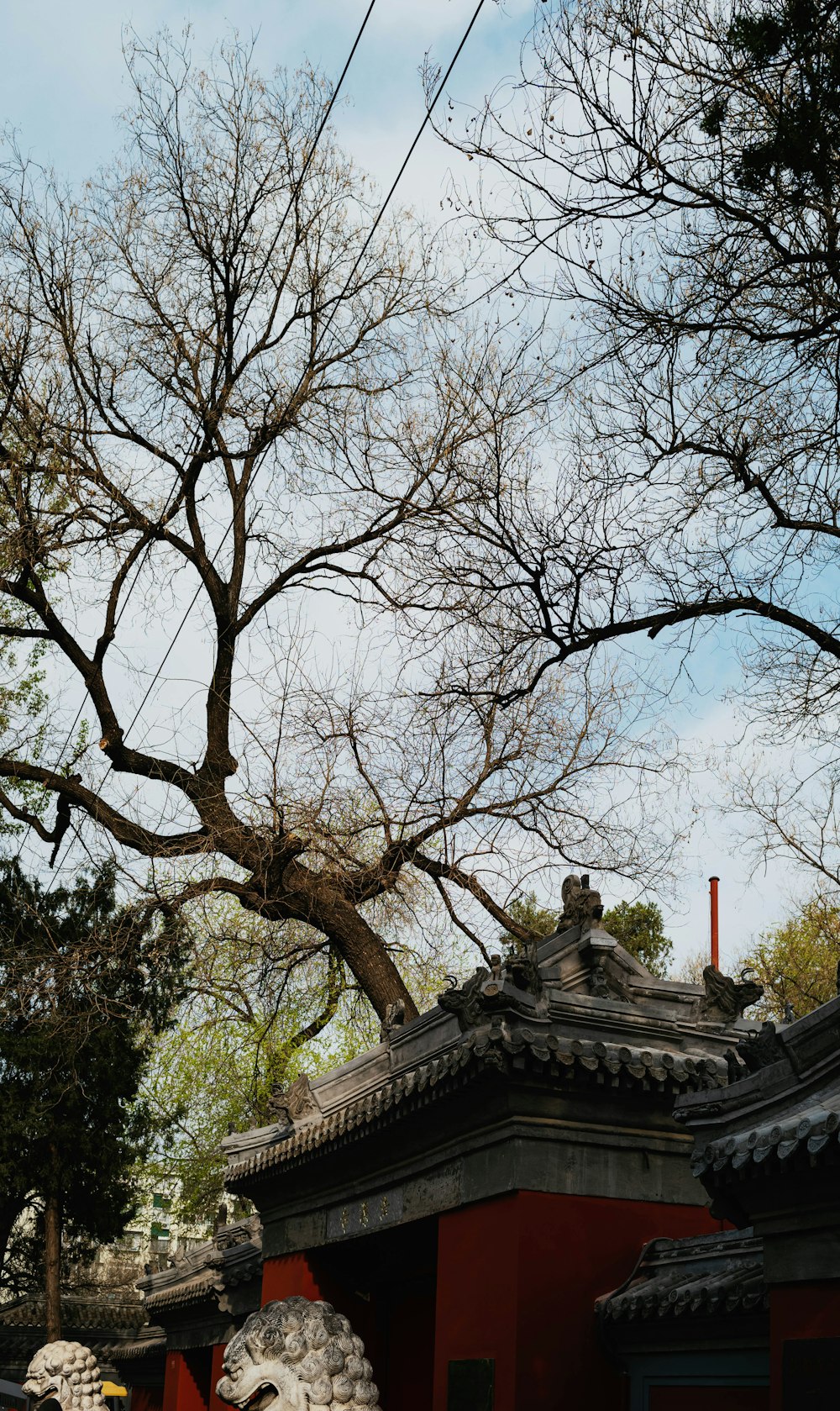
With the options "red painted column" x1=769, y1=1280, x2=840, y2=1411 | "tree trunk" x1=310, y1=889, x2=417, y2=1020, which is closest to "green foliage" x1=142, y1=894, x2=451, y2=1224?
"tree trunk" x1=310, y1=889, x2=417, y2=1020

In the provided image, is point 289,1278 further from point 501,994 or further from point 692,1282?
point 692,1282

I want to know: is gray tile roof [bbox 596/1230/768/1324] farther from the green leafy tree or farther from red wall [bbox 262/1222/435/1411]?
the green leafy tree

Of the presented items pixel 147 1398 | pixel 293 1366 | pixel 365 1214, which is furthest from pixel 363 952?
pixel 147 1398

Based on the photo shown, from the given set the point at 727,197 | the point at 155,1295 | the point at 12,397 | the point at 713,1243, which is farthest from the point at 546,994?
the point at 155,1295

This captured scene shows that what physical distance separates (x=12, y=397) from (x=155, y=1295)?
11.0 m

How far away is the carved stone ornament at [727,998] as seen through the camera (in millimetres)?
8945

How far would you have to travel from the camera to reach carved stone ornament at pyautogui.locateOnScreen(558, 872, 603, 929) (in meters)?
9.16

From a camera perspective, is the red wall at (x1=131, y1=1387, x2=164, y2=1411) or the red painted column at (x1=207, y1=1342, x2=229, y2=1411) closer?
the red painted column at (x1=207, y1=1342, x2=229, y2=1411)

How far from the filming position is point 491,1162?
809 centimetres

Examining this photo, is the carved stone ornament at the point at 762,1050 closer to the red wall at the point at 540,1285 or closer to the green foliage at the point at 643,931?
the red wall at the point at 540,1285

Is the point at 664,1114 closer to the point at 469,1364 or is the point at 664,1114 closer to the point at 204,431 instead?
the point at 469,1364

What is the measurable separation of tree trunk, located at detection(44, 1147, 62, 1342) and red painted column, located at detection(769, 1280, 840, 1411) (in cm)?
1488

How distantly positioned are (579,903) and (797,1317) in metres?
3.86

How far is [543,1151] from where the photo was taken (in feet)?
25.9
